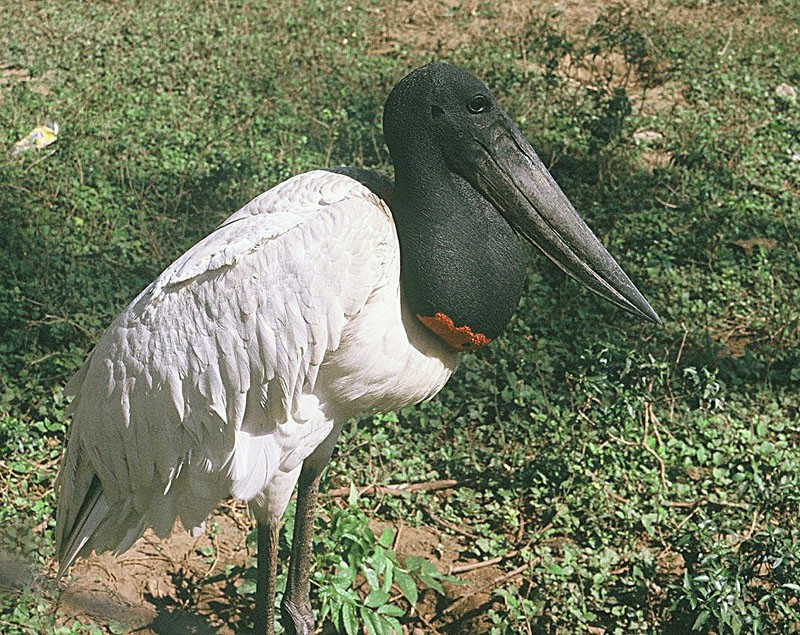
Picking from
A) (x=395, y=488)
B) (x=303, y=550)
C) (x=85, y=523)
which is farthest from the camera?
(x=395, y=488)

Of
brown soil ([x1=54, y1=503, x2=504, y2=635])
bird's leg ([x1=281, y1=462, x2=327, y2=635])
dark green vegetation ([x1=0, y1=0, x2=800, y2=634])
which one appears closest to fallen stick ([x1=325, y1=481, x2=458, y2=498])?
dark green vegetation ([x1=0, y1=0, x2=800, y2=634])

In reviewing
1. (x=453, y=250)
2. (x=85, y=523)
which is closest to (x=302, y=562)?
(x=85, y=523)

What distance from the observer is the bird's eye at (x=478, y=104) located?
2.64 meters

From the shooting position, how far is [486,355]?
4.32 meters

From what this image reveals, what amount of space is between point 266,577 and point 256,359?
78 cm

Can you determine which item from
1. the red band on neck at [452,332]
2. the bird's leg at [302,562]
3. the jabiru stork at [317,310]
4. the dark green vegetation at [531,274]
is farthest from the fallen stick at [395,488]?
the red band on neck at [452,332]

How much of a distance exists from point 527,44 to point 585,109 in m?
0.83

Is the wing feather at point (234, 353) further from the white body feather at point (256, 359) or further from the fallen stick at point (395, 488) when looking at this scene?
the fallen stick at point (395, 488)

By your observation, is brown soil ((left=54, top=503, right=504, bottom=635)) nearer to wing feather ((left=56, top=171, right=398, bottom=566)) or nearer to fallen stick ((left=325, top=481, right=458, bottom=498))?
fallen stick ((left=325, top=481, right=458, bottom=498))

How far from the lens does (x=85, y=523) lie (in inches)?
113

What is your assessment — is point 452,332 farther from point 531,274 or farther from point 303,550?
point 531,274

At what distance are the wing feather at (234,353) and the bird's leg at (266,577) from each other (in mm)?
208

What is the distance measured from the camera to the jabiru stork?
251 cm

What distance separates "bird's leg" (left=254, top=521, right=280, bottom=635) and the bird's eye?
4.03ft
